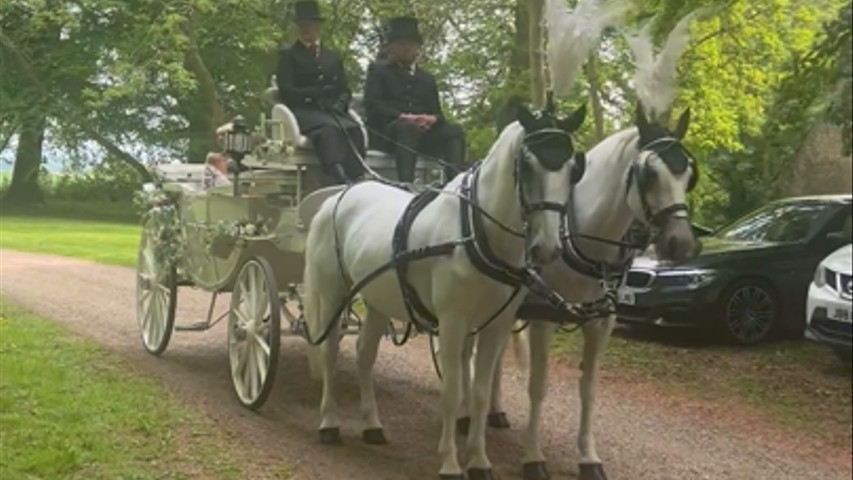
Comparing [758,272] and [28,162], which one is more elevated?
[28,162]

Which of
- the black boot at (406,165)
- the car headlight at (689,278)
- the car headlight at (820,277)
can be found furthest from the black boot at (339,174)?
the car headlight at (820,277)

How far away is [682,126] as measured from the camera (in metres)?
2.60

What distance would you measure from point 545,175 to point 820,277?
2563 mm

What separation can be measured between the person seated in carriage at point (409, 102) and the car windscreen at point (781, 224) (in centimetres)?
338

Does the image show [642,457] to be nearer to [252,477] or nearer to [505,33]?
[252,477]

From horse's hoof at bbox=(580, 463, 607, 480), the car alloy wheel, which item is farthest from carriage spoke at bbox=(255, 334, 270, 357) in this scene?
the car alloy wheel

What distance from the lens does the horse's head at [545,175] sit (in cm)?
378

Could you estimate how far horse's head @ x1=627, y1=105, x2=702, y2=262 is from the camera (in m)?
2.50

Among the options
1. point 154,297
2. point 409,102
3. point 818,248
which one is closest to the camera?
point 818,248

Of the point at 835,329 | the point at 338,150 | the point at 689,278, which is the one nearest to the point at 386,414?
the point at 338,150

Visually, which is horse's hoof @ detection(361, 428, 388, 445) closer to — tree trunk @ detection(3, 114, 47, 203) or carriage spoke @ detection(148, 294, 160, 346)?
tree trunk @ detection(3, 114, 47, 203)

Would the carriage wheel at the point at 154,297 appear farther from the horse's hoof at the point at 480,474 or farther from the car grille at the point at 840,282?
the car grille at the point at 840,282

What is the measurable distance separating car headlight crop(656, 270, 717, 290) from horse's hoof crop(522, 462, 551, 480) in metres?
2.01

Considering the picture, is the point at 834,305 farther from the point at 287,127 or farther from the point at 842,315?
the point at 287,127
